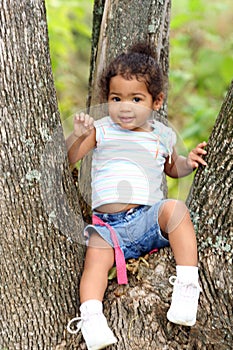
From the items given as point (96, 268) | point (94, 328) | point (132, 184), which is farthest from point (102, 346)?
point (132, 184)

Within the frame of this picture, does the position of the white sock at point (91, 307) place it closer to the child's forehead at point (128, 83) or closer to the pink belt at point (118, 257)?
the pink belt at point (118, 257)

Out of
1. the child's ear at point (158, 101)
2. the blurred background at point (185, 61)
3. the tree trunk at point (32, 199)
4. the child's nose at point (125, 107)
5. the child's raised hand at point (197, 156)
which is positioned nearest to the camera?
the tree trunk at point (32, 199)

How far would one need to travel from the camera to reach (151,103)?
264 cm

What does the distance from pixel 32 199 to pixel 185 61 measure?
6.85 metres

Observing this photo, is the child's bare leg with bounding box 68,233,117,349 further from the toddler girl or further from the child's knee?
the child's knee

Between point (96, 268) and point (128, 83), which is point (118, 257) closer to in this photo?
point (96, 268)

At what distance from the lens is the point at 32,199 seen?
2123 millimetres

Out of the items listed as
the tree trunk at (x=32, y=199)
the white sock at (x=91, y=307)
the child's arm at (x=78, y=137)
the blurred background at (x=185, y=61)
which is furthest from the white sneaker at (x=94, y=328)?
the blurred background at (x=185, y=61)

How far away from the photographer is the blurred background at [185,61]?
6.52m

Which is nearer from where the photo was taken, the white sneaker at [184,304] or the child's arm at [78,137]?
the white sneaker at [184,304]

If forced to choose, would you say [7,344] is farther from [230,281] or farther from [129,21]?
[129,21]

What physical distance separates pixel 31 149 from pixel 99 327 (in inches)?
29.6

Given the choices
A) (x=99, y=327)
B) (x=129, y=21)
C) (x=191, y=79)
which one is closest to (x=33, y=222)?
(x=99, y=327)

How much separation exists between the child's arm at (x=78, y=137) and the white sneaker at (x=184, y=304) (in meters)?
0.71
